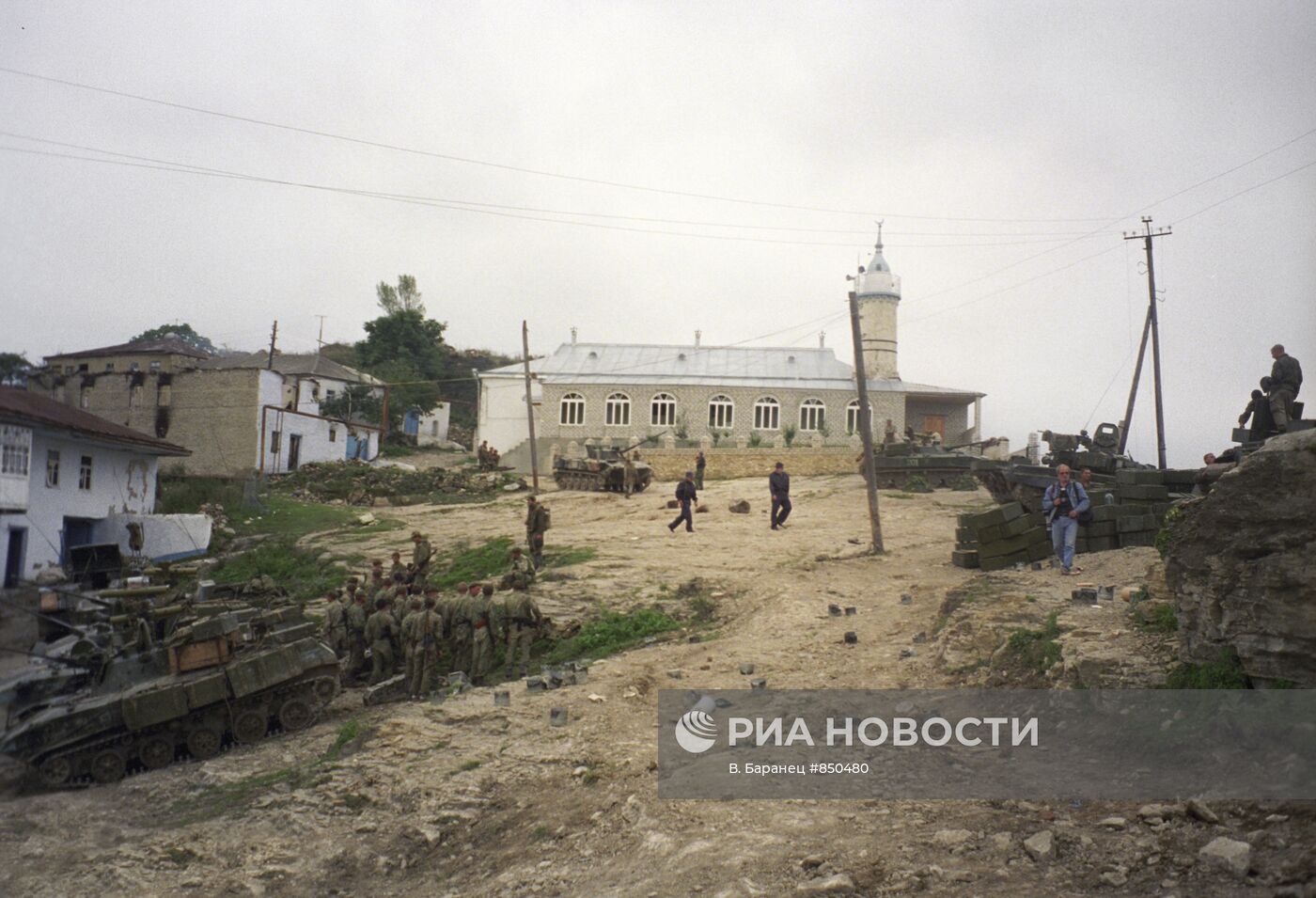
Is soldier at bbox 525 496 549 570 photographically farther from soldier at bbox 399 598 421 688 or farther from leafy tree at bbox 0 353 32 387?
leafy tree at bbox 0 353 32 387

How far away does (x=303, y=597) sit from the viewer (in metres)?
22.6

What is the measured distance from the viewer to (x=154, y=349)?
24984 mm

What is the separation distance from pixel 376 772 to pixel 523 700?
2.44 m

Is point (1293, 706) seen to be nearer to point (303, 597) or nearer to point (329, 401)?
point (303, 597)

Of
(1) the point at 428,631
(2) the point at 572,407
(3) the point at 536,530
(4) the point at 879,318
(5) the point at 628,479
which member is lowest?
(1) the point at 428,631

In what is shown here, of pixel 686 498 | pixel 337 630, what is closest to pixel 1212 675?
pixel 337 630

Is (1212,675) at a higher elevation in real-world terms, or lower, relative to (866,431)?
lower

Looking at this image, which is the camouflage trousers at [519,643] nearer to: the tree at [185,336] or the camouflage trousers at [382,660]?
the camouflage trousers at [382,660]

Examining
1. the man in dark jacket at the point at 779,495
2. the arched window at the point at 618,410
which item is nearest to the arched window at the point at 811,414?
the arched window at the point at 618,410

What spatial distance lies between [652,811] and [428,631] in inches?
291

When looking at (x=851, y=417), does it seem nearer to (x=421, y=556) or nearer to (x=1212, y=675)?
(x=421, y=556)

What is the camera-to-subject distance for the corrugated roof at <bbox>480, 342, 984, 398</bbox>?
47500 millimetres

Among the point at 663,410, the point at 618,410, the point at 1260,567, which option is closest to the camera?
the point at 1260,567

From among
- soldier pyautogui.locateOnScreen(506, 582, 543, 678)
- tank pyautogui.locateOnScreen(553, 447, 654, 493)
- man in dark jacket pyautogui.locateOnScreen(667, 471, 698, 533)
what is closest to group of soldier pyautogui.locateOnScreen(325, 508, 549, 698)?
soldier pyautogui.locateOnScreen(506, 582, 543, 678)
